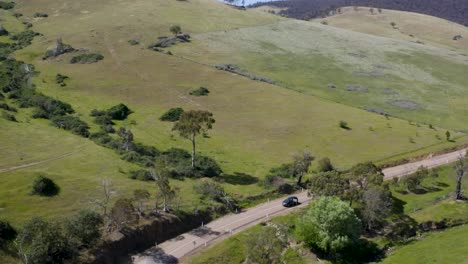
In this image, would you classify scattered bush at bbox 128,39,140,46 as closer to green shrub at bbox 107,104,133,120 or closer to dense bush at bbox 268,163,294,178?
green shrub at bbox 107,104,133,120

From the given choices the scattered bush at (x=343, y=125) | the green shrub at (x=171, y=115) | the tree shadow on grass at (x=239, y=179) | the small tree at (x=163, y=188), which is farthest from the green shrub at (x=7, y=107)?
the scattered bush at (x=343, y=125)

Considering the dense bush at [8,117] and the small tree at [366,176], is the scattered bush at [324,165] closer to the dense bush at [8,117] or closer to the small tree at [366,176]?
the small tree at [366,176]

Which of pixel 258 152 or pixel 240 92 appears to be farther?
pixel 240 92

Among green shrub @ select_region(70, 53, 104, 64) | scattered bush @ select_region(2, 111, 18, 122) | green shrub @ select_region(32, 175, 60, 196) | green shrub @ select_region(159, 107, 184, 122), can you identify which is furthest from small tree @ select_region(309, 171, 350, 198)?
green shrub @ select_region(70, 53, 104, 64)

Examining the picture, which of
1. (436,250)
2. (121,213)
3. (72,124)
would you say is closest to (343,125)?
(436,250)

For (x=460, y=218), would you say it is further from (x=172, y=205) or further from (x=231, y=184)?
(x=172, y=205)

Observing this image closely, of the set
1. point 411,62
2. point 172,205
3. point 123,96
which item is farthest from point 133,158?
point 411,62
